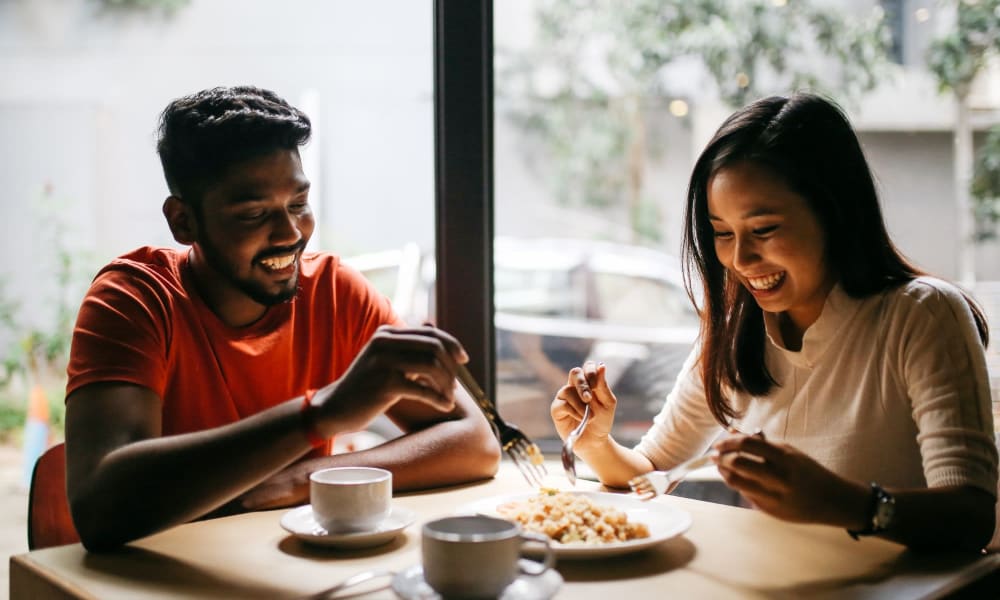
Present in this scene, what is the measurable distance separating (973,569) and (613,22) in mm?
1742

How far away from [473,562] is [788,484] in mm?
453

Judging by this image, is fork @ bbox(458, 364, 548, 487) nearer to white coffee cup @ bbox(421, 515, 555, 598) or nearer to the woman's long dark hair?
white coffee cup @ bbox(421, 515, 555, 598)

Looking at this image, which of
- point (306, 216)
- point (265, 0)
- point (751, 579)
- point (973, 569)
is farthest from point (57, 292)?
point (973, 569)

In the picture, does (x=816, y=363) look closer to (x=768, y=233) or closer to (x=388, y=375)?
(x=768, y=233)

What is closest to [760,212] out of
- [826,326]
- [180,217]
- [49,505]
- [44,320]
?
[826,326]

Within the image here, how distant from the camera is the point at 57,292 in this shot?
260cm

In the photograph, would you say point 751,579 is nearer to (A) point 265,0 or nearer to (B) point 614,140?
(B) point 614,140

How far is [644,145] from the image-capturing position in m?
2.49

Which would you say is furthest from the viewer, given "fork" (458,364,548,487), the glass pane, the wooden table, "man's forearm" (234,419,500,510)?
the glass pane

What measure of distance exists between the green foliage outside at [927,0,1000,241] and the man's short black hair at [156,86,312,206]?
1.65 meters

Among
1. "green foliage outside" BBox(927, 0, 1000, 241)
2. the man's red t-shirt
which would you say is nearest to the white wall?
the man's red t-shirt

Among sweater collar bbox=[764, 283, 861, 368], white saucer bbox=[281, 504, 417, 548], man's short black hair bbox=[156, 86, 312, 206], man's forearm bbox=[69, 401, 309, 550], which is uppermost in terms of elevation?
man's short black hair bbox=[156, 86, 312, 206]

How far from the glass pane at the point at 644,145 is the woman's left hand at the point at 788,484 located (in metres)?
1.18

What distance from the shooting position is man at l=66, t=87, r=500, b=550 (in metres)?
1.23
